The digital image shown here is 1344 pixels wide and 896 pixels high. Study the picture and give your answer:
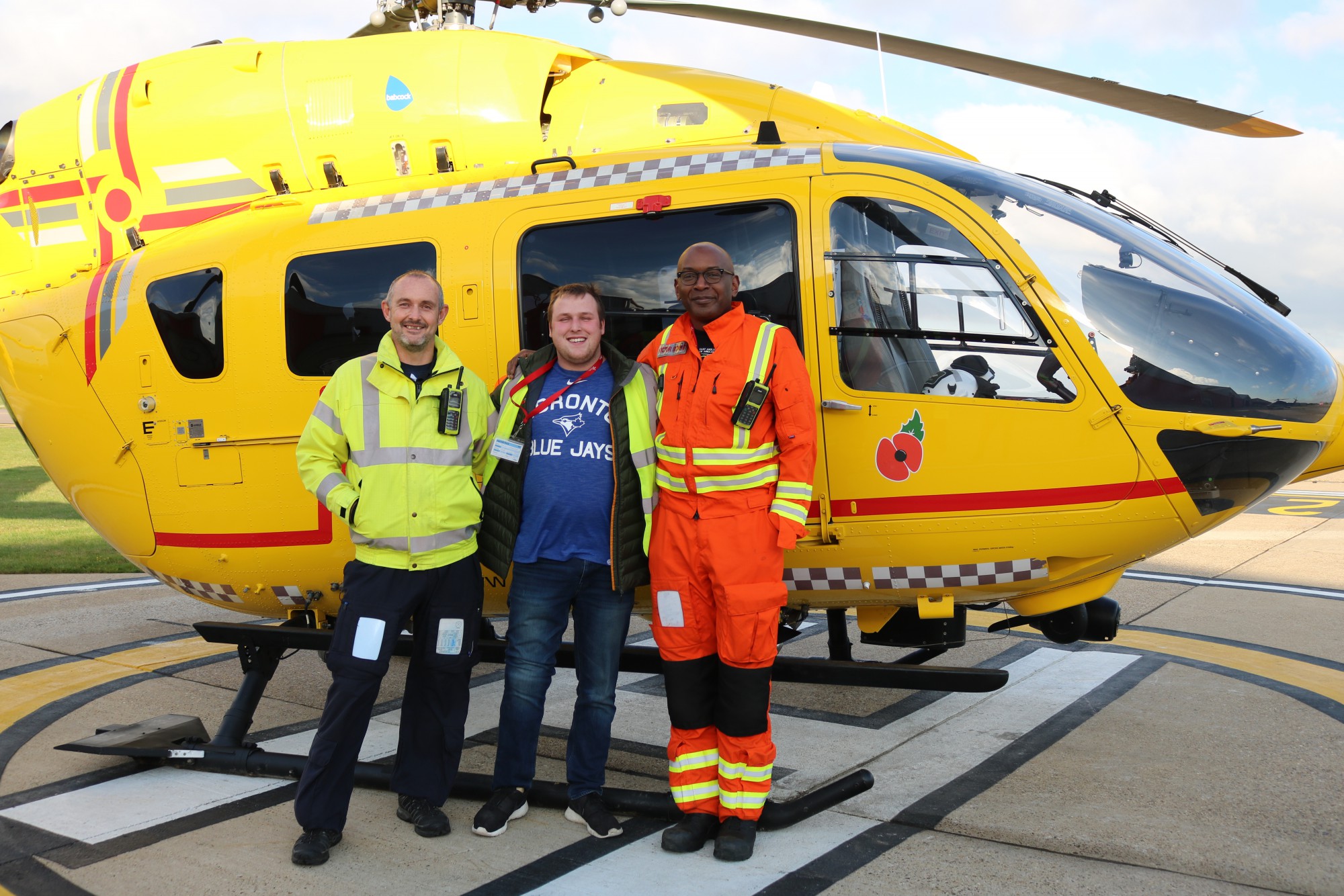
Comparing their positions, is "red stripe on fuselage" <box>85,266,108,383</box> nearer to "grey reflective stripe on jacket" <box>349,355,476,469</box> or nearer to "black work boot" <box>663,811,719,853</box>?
"grey reflective stripe on jacket" <box>349,355,476,469</box>

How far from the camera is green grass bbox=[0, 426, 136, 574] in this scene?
10.0 metres

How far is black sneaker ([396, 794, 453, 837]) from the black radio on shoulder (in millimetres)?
1386

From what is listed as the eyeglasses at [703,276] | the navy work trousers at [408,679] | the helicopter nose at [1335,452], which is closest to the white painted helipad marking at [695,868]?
the navy work trousers at [408,679]

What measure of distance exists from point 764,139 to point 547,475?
1.88 meters

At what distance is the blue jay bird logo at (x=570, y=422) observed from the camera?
11.7 ft

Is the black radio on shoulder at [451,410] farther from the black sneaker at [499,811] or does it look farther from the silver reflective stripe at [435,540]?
the black sneaker at [499,811]

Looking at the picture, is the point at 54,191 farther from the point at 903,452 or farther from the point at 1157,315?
the point at 1157,315

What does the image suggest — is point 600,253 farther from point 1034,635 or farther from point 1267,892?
point 1034,635

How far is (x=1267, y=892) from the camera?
3.13 meters

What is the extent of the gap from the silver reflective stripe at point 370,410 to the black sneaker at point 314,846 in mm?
1315

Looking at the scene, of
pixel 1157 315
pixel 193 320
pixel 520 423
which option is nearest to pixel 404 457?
pixel 520 423

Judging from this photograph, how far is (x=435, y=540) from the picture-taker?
Answer: 11.6 ft

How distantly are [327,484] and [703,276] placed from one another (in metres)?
1.52

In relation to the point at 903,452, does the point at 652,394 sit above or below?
above
